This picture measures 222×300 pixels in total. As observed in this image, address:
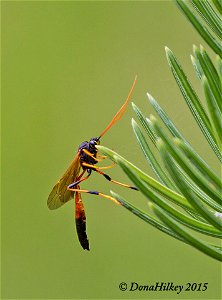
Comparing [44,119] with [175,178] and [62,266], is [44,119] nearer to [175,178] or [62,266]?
[62,266]

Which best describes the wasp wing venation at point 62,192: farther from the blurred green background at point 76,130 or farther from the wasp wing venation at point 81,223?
the blurred green background at point 76,130

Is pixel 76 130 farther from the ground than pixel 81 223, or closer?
farther from the ground

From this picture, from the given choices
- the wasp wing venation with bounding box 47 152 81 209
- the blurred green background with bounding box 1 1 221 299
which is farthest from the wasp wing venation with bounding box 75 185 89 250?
the blurred green background with bounding box 1 1 221 299

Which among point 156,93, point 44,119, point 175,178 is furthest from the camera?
point 44,119

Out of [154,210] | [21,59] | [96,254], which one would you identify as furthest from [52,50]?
[154,210]

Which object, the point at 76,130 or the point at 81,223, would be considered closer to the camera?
the point at 81,223

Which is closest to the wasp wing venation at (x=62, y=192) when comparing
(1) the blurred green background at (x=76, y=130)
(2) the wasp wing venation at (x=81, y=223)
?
(2) the wasp wing venation at (x=81, y=223)

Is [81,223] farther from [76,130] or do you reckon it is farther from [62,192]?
[76,130]

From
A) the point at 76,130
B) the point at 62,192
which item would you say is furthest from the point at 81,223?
the point at 76,130

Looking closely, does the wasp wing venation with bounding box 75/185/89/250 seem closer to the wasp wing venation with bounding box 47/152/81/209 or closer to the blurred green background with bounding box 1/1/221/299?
the wasp wing venation with bounding box 47/152/81/209
